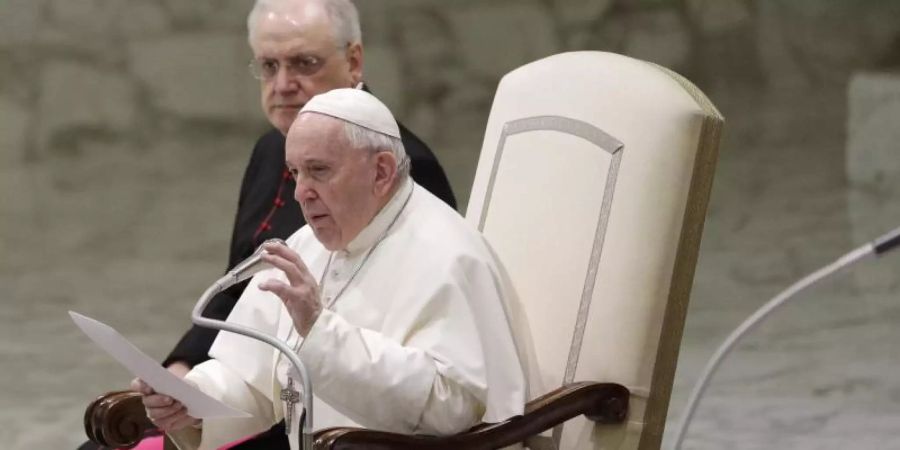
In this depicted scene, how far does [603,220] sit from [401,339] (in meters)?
0.46

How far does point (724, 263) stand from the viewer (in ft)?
22.2

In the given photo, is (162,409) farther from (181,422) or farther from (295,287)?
(295,287)

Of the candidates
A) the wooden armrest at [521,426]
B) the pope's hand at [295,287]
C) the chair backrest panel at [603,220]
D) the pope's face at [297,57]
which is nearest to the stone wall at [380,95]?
the pope's face at [297,57]

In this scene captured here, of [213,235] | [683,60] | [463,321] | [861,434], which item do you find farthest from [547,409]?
[683,60]

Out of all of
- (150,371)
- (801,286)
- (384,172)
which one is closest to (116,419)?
(150,371)

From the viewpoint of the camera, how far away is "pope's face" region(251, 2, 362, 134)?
3379 mm

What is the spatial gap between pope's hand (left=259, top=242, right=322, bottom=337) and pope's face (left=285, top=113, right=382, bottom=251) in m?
0.22

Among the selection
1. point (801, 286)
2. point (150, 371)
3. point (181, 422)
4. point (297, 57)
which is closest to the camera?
point (801, 286)

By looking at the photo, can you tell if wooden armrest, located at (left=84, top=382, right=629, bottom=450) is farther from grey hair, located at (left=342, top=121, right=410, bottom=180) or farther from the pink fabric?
grey hair, located at (left=342, top=121, right=410, bottom=180)

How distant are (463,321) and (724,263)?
172 inches

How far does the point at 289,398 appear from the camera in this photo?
2.67 meters

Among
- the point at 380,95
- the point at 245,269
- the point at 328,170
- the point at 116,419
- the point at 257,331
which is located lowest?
the point at 116,419

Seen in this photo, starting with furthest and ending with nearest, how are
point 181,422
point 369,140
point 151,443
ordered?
point 151,443 → point 181,422 → point 369,140

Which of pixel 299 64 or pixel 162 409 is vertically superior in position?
pixel 299 64
